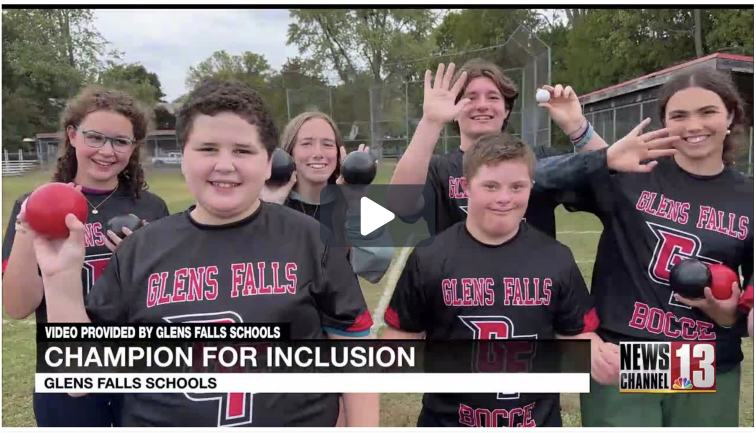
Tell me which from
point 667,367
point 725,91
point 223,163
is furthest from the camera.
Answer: point 667,367

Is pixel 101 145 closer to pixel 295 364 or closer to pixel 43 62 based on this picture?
pixel 43 62

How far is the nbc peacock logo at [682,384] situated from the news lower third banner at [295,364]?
264 millimetres

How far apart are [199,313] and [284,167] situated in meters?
0.47

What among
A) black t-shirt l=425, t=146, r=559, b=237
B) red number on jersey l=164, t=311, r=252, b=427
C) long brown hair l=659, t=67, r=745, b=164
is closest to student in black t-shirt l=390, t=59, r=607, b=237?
black t-shirt l=425, t=146, r=559, b=237

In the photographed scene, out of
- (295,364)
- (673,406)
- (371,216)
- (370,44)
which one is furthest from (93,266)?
(673,406)

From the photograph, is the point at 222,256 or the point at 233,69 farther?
the point at 233,69

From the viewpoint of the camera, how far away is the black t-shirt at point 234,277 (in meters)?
1.56

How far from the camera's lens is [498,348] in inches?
66.6

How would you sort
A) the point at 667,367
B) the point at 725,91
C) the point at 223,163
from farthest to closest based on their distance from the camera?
the point at 667,367 → the point at 725,91 → the point at 223,163

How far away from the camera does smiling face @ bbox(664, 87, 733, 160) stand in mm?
1648

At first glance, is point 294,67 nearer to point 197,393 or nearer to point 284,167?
point 284,167

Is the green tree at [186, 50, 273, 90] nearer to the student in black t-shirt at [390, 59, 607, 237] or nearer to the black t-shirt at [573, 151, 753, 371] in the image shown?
the student in black t-shirt at [390, 59, 607, 237]

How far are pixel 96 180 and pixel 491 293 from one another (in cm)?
117

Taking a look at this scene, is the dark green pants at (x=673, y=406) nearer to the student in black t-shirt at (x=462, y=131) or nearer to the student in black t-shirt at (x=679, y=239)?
the student in black t-shirt at (x=679, y=239)
